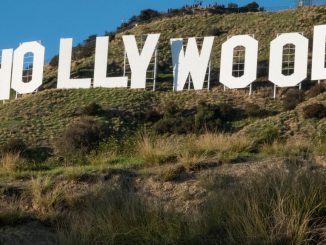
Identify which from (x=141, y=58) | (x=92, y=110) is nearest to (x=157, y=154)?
(x=92, y=110)

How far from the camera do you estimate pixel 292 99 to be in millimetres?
36844

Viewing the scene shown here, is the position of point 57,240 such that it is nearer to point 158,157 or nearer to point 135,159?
point 158,157

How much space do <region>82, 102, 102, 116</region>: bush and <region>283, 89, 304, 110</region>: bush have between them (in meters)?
9.30

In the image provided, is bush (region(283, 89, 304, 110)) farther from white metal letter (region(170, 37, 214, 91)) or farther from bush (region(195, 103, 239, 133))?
white metal letter (region(170, 37, 214, 91))

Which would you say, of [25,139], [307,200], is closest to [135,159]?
[307,200]

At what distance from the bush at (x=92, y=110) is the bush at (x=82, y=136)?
115 inches

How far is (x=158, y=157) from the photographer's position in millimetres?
14125

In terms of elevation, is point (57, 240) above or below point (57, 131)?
below

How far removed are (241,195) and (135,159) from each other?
7631 mm

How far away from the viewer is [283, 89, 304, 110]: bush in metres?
36.0

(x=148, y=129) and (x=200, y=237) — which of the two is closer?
(x=200, y=237)

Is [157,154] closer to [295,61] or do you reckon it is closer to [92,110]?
[92,110]

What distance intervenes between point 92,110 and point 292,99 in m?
9.93

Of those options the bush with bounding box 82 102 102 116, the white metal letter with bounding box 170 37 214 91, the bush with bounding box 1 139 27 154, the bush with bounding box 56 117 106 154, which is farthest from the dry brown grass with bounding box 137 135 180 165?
the white metal letter with bounding box 170 37 214 91
